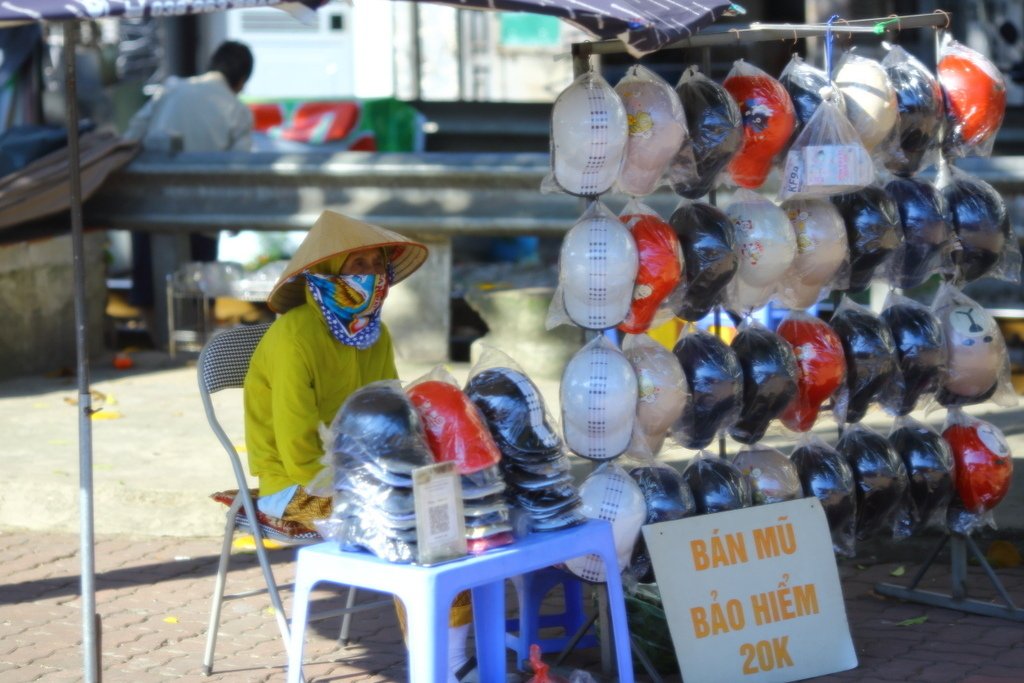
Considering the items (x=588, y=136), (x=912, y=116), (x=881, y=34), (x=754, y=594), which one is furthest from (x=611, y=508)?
(x=881, y=34)

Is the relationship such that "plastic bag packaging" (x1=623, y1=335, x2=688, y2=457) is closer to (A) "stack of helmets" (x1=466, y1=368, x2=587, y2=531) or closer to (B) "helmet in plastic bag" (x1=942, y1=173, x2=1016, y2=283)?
(A) "stack of helmets" (x1=466, y1=368, x2=587, y2=531)

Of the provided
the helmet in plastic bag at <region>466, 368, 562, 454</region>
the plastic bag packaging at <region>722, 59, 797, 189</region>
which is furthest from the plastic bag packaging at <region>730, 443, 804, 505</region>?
the helmet in plastic bag at <region>466, 368, 562, 454</region>

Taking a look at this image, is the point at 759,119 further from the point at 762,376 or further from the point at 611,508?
the point at 611,508

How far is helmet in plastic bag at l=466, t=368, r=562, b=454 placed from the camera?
3.83 m

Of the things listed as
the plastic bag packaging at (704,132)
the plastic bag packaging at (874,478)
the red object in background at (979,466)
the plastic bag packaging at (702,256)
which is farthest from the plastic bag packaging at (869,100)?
the red object in background at (979,466)

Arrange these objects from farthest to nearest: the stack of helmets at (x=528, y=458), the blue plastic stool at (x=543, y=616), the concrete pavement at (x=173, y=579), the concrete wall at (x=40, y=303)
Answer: the concrete wall at (x=40, y=303) → the concrete pavement at (x=173, y=579) → the blue plastic stool at (x=543, y=616) → the stack of helmets at (x=528, y=458)

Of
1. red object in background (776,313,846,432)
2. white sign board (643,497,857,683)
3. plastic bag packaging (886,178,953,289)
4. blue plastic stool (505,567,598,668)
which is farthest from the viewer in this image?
plastic bag packaging (886,178,953,289)

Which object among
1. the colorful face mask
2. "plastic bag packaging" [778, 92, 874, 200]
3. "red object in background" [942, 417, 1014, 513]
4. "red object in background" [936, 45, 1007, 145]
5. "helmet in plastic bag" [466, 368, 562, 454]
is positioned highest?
"red object in background" [936, 45, 1007, 145]

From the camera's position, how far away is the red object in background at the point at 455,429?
12.0 feet

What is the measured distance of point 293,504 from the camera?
4309 millimetres

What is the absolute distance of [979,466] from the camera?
497cm

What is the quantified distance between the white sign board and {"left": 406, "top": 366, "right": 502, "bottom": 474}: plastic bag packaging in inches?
32.4

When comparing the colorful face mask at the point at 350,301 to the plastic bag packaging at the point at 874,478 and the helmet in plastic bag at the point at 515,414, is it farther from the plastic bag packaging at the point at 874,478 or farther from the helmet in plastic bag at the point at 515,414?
the plastic bag packaging at the point at 874,478

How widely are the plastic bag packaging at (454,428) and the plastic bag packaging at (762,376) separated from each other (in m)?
1.10
